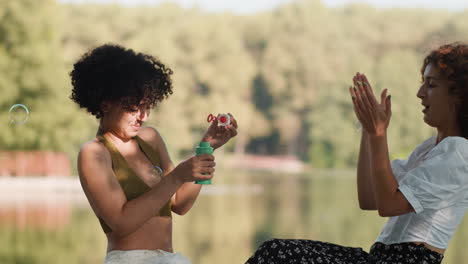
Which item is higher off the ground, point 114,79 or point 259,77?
point 259,77

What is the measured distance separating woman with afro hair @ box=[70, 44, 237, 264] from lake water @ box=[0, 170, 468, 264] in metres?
6.35

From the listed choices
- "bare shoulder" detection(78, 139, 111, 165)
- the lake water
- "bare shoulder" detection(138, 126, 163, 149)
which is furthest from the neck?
the lake water

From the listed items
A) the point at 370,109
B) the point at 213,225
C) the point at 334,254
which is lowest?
the point at 213,225

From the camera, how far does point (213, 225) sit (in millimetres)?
12820

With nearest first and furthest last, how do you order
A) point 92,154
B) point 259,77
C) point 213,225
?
point 92,154
point 213,225
point 259,77

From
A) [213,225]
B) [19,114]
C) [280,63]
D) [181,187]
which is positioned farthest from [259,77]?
[181,187]

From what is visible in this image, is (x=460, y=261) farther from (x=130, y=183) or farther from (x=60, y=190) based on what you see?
(x=60, y=190)

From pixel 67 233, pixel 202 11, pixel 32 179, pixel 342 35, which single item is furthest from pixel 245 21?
pixel 67 233

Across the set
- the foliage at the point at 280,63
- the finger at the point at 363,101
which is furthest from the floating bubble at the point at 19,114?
the foliage at the point at 280,63

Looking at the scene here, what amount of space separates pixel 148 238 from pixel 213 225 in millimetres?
10812

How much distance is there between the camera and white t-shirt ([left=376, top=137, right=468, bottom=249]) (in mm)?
1941

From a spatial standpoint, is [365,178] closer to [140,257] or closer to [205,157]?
[205,157]

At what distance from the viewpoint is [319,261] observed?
2082 mm

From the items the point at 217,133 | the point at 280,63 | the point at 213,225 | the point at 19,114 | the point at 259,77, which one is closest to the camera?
the point at 217,133
